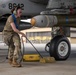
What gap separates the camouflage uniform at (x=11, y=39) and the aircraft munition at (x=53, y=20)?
1879 millimetres

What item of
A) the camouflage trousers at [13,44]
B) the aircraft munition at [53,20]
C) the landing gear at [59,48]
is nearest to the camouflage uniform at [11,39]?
the camouflage trousers at [13,44]

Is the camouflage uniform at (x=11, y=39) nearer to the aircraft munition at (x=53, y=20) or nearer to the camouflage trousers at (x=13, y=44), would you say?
the camouflage trousers at (x=13, y=44)

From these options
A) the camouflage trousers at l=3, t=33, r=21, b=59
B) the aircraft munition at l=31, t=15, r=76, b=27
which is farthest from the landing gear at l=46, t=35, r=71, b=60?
the camouflage trousers at l=3, t=33, r=21, b=59

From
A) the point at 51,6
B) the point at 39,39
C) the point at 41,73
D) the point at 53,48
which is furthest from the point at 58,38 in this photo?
the point at 39,39

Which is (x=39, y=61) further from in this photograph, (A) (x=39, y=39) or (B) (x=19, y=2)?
(A) (x=39, y=39)

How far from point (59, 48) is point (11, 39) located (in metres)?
2.88

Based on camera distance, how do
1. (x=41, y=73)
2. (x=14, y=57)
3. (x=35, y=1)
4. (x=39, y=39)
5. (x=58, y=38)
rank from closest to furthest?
(x=41, y=73)
(x=14, y=57)
(x=58, y=38)
(x=35, y=1)
(x=39, y=39)

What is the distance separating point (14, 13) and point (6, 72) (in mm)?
2334

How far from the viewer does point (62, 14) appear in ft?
40.0

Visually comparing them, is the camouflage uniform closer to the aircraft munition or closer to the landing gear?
the aircraft munition

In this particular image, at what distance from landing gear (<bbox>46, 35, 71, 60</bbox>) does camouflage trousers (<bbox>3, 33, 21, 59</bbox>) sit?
238 cm

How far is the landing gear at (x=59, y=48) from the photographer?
Answer: 11.8 metres

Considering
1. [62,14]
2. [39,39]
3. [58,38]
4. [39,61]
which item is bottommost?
[39,39]

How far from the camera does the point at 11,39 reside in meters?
9.79
